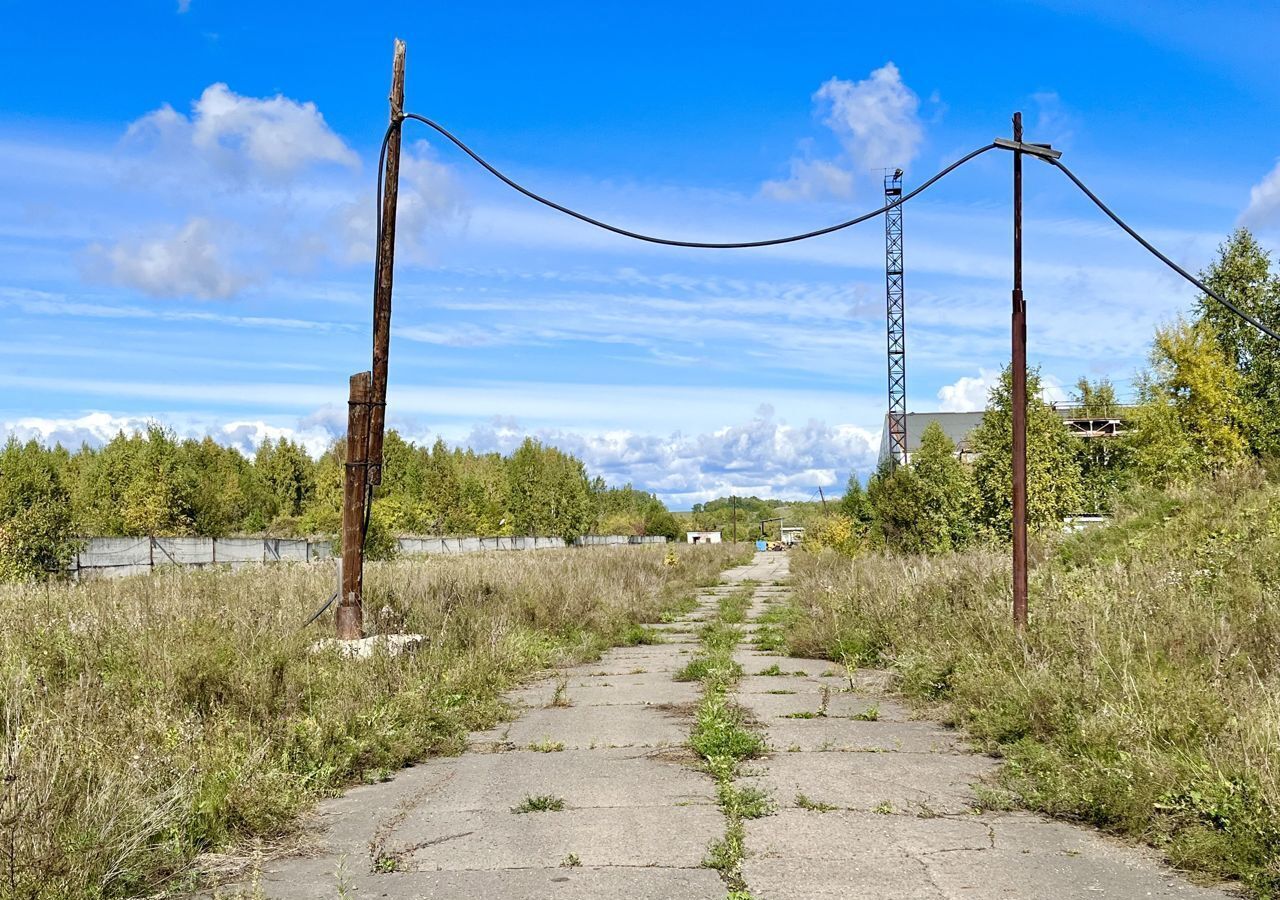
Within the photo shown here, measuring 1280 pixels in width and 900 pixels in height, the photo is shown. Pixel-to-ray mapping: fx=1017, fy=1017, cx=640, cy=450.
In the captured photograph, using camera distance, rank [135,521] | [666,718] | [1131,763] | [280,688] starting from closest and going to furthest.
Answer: [1131,763], [280,688], [666,718], [135,521]

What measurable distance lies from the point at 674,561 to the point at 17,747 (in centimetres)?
3507

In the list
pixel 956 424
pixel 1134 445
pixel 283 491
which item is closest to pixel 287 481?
pixel 283 491

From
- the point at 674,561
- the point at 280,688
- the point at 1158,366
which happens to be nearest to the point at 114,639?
the point at 280,688

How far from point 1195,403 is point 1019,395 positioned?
31.9 metres

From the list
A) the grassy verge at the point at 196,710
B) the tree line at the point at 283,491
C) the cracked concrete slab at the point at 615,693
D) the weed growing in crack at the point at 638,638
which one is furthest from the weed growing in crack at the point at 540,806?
the tree line at the point at 283,491

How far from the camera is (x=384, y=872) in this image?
5031 mm

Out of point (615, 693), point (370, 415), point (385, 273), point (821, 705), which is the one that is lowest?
point (615, 693)

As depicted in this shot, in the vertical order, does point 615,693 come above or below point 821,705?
below

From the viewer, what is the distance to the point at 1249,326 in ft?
132

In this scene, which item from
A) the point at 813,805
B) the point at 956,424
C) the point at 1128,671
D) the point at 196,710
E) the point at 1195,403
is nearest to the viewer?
the point at 813,805

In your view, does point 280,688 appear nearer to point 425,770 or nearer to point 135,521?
point 425,770

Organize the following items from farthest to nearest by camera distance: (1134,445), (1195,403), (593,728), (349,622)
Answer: (1134,445) → (1195,403) → (349,622) → (593,728)

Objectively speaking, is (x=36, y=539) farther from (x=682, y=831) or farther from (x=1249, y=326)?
(x=1249, y=326)

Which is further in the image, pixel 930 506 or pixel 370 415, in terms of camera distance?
pixel 930 506
